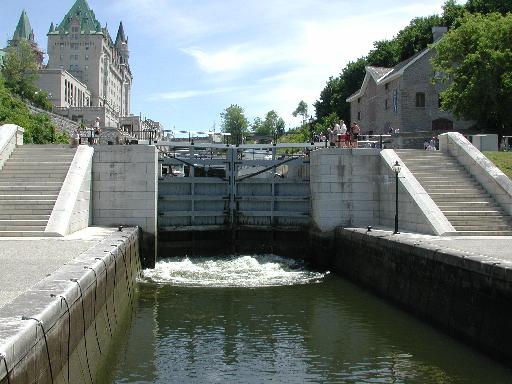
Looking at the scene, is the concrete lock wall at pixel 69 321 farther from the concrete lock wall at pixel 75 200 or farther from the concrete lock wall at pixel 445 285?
the concrete lock wall at pixel 445 285

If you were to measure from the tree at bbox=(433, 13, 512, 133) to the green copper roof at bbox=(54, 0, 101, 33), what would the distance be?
316 ft

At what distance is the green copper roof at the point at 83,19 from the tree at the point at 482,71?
96.3 metres

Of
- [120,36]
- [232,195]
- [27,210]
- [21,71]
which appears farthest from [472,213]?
[120,36]

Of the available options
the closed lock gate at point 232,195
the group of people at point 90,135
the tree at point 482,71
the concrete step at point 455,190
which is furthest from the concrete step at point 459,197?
the tree at point 482,71

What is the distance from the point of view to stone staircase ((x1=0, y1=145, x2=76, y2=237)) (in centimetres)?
1442

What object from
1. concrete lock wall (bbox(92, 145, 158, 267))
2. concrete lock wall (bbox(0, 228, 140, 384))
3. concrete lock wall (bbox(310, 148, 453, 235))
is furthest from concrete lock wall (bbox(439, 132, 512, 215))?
concrete lock wall (bbox(0, 228, 140, 384))

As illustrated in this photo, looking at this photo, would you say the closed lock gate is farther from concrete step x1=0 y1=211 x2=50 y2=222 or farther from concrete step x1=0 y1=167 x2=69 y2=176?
concrete step x1=0 y1=211 x2=50 y2=222

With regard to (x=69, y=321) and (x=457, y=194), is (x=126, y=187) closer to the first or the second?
(x=457, y=194)

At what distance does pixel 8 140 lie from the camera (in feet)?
58.3

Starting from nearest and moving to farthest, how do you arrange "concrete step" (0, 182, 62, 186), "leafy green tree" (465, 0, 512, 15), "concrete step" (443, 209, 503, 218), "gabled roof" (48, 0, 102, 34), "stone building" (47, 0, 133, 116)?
"concrete step" (443, 209, 503, 218)
"concrete step" (0, 182, 62, 186)
"leafy green tree" (465, 0, 512, 15)
"stone building" (47, 0, 133, 116)
"gabled roof" (48, 0, 102, 34)

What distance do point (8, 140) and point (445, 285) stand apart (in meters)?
12.9

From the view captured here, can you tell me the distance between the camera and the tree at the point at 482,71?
29.7 meters

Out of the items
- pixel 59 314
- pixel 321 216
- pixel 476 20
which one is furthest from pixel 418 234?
pixel 476 20

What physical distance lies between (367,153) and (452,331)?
903 cm
